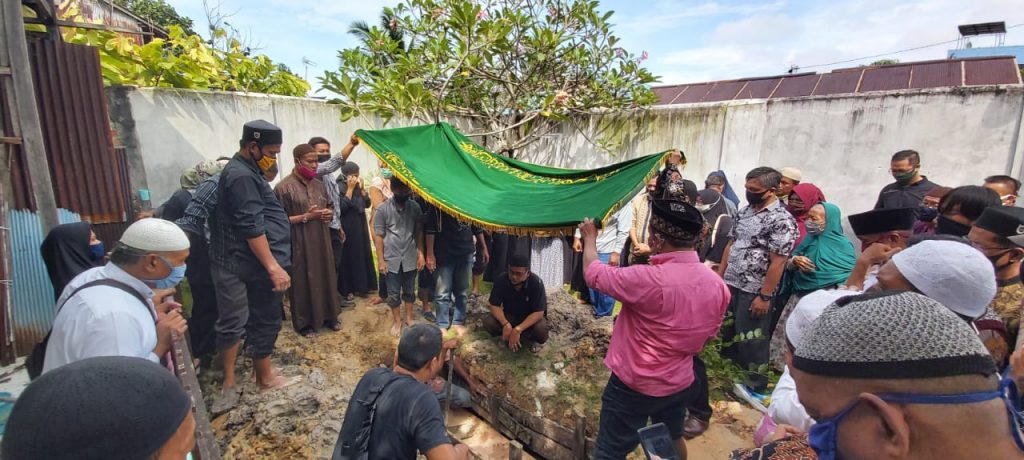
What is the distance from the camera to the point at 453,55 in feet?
19.1

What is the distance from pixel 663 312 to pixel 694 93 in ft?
24.3

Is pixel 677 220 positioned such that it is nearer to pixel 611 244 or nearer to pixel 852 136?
pixel 611 244

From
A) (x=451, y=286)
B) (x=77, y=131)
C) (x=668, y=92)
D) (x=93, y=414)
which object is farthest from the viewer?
(x=668, y=92)

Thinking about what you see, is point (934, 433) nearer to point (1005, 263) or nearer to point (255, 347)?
point (1005, 263)

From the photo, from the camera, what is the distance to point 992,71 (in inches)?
211

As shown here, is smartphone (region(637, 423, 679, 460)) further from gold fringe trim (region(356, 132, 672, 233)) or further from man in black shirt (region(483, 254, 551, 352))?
man in black shirt (region(483, 254, 551, 352))

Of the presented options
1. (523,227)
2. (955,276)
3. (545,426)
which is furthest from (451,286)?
(955,276)

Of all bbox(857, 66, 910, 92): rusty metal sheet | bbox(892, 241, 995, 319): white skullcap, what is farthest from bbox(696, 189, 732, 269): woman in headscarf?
bbox(857, 66, 910, 92): rusty metal sheet

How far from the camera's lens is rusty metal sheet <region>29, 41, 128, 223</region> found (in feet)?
10.7

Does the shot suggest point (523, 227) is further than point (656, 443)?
Yes

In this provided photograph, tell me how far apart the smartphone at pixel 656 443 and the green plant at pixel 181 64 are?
5.19 m

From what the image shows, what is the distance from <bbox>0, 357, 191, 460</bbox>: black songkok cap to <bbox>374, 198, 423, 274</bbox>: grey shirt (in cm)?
309

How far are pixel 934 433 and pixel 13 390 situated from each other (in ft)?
13.4

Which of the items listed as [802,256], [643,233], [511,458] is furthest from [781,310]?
[511,458]
